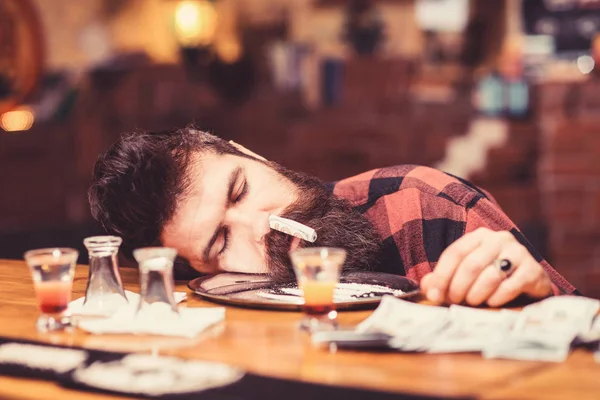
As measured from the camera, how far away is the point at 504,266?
4.58ft

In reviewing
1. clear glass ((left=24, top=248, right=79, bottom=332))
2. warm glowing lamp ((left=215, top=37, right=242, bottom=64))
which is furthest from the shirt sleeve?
warm glowing lamp ((left=215, top=37, right=242, bottom=64))

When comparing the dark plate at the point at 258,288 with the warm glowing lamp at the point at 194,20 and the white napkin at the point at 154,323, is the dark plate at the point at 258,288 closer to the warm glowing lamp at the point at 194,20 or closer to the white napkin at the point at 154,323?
the white napkin at the point at 154,323

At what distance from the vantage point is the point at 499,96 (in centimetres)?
561

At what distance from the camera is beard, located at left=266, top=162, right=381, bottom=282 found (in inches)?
70.1

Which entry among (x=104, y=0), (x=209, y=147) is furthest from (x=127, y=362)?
(x=104, y=0)

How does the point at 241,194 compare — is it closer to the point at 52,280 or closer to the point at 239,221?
the point at 239,221

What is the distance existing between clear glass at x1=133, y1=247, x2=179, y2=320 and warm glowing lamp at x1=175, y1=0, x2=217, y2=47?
22.7 feet

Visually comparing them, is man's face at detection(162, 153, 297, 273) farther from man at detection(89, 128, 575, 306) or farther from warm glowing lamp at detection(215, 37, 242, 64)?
warm glowing lamp at detection(215, 37, 242, 64)

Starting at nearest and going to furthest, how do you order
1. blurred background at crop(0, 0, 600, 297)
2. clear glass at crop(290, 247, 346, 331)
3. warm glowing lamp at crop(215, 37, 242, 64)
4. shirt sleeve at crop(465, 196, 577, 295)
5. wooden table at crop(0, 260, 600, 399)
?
1. wooden table at crop(0, 260, 600, 399)
2. clear glass at crop(290, 247, 346, 331)
3. shirt sleeve at crop(465, 196, 577, 295)
4. blurred background at crop(0, 0, 600, 297)
5. warm glowing lamp at crop(215, 37, 242, 64)

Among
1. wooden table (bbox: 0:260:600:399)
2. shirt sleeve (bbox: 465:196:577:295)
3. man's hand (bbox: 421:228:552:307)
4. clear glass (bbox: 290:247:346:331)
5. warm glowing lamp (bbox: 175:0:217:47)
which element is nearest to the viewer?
wooden table (bbox: 0:260:600:399)

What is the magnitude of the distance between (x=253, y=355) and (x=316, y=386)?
0.59 ft

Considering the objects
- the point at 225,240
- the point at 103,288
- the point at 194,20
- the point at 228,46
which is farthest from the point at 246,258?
the point at 228,46

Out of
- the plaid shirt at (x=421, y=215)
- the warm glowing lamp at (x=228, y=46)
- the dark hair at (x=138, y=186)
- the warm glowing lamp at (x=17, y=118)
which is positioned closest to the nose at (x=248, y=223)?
→ the dark hair at (x=138, y=186)

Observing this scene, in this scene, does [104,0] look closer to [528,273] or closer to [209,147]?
[209,147]
